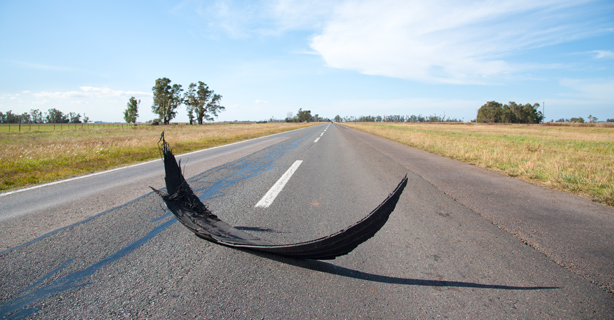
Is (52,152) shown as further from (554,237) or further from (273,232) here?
(554,237)

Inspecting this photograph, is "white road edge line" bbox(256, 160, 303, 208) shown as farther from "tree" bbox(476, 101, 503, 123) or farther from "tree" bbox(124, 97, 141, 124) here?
"tree" bbox(476, 101, 503, 123)

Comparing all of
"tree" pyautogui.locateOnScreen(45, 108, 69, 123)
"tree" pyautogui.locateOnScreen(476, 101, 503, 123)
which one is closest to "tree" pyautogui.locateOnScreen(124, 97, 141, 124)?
"tree" pyautogui.locateOnScreen(45, 108, 69, 123)

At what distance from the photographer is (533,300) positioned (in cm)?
194

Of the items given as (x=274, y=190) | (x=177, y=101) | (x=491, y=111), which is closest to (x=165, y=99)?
(x=177, y=101)

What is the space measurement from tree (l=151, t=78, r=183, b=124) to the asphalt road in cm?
7623

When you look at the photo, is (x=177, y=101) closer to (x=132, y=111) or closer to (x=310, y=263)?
(x=132, y=111)

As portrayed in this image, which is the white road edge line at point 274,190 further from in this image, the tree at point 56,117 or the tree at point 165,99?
the tree at point 56,117

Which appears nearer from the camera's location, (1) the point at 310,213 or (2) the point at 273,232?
(2) the point at 273,232

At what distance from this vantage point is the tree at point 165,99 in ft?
230

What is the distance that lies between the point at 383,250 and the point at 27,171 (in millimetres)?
10119

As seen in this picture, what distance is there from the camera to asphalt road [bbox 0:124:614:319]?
72.9 inches

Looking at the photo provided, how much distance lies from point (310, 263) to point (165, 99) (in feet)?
264

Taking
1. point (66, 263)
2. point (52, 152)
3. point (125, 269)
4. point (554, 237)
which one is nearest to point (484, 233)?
point (554, 237)

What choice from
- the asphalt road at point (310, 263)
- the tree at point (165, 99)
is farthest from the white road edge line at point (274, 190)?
the tree at point (165, 99)
